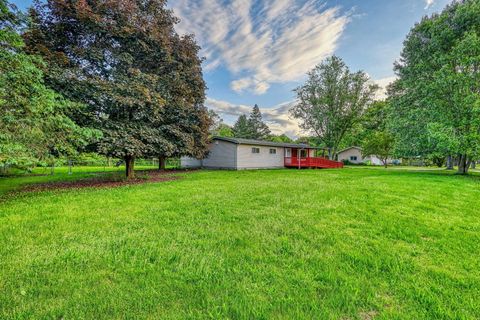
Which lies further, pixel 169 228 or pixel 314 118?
pixel 314 118

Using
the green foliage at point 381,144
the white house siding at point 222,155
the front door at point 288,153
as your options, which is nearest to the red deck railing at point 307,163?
the front door at point 288,153

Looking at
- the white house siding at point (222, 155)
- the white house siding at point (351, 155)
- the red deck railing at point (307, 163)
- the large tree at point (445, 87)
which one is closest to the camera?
the large tree at point (445, 87)

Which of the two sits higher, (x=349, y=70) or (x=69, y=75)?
(x=349, y=70)

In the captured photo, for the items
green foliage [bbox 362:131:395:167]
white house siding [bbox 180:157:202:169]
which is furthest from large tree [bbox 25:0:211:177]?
green foliage [bbox 362:131:395:167]

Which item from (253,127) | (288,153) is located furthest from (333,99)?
(253,127)

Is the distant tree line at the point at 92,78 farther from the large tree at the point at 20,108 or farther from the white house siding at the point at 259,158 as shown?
the white house siding at the point at 259,158

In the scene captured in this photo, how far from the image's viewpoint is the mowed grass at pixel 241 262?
202 cm

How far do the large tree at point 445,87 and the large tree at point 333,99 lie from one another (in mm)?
10176

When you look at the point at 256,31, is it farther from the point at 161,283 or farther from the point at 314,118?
the point at 314,118

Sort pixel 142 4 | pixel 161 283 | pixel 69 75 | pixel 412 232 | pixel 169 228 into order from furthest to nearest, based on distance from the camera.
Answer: pixel 142 4
pixel 69 75
pixel 169 228
pixel 412 232
pixel 161 283

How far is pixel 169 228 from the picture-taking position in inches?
163

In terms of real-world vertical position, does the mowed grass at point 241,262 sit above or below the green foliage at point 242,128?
below

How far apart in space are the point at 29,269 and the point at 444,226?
6.68m

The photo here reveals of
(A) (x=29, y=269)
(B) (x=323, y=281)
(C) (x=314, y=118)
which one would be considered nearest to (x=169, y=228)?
(A) (x=29, y=269)
